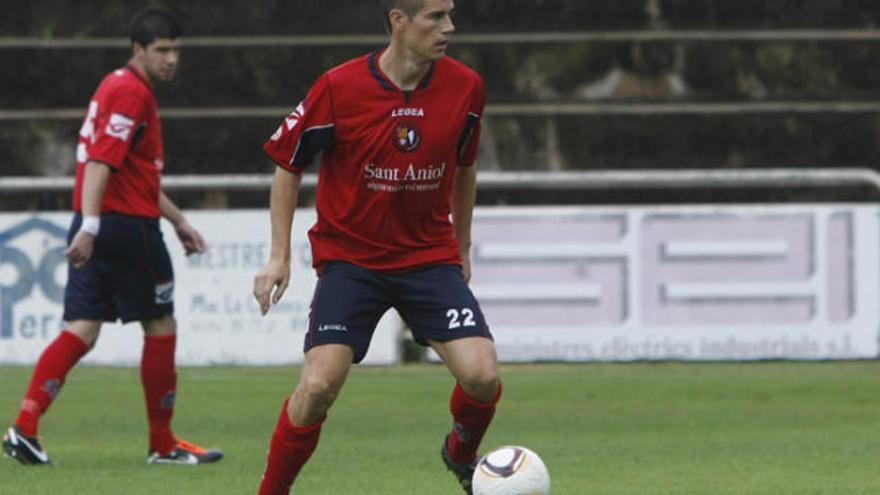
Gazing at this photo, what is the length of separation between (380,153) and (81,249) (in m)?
2.34

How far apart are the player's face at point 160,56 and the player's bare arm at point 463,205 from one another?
83.4 inches

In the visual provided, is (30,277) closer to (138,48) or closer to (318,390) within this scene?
(138,48)

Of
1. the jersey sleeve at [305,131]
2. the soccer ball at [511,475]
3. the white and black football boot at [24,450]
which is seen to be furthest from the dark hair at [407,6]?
the white and black football boot at [24,450]

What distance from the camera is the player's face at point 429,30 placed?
632 cm

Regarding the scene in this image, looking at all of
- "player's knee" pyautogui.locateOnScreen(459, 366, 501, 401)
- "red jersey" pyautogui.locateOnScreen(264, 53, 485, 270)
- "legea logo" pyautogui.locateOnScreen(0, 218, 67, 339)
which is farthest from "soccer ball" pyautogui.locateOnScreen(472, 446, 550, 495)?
"legea logo" pyautogui.locateOnScreen(0, 218, 67, 339)

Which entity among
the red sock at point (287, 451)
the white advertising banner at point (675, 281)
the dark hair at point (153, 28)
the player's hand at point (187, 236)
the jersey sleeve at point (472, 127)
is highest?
the dark hair at point (153, 28)

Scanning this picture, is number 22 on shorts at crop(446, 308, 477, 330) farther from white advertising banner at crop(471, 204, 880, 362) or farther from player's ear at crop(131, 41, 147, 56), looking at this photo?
white advertising banner at crop(471, 204, 880, 362)

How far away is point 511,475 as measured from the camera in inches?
241

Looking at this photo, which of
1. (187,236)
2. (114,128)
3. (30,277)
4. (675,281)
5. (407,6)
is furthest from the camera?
(30,277)

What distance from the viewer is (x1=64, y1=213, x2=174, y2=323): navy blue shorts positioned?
860 cm

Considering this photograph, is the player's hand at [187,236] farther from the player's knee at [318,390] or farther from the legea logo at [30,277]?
the legea logo at [30,277]

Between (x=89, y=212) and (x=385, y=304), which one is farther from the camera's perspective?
(x=89, y=212)

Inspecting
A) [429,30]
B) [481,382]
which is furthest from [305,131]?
[481,382]

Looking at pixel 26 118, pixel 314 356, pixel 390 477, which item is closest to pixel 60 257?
pixel 26 118
